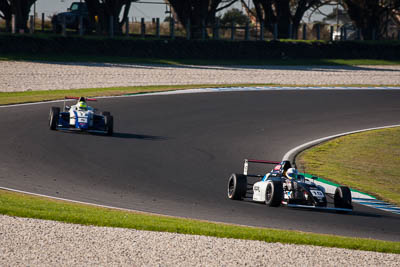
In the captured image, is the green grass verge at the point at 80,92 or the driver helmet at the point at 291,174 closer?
the driver helmet at the point at 291,174

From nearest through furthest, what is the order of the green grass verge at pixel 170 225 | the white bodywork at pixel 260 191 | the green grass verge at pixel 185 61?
the green grass verge at pixel 170 225 → the white bodywork at pixel 260 191 → the green grass verge at pixel 185 61

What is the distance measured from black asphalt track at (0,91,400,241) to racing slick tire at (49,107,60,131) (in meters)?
0.29

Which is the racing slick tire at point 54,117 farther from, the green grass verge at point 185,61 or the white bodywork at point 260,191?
the green grass verge at point 185,61

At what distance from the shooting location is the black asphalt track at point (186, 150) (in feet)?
40.6

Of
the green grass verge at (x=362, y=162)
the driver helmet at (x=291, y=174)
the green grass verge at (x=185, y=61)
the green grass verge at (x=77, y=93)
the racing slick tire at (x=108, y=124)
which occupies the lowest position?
the green grass verge at (x=362, y=162)

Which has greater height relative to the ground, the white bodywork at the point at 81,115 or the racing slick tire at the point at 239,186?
the white bodywork at the point at 81,115

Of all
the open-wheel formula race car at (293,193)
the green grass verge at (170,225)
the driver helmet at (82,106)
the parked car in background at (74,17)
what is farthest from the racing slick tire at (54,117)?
the parked car in background at (74,17)

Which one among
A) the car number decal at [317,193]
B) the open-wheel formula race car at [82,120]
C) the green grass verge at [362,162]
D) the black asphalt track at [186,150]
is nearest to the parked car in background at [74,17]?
the black asphalt track at [186,150]

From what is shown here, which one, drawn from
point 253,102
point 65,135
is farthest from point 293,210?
A: point 253,102

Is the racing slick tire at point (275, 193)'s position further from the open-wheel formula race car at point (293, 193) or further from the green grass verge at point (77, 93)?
the green grass verge at point (77, 93)

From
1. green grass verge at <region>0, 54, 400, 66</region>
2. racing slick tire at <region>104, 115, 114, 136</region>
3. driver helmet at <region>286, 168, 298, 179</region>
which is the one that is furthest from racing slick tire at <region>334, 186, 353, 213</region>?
green grass verge at <region>0, 54, 400, 66</region>

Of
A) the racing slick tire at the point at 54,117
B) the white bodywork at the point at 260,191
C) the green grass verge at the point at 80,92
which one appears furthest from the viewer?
the green grass verge at the point at 80,92

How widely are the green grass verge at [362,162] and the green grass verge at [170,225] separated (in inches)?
168

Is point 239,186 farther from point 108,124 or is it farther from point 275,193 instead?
point 108,124
